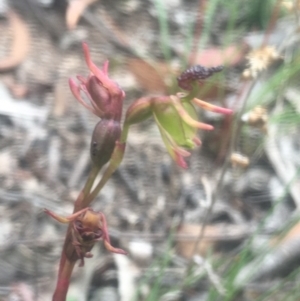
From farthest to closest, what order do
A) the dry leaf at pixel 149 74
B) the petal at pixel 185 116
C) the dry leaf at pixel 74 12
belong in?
the dry leaf at pixel 74 12, the dry leaf at pixel 149 74, the petal at pixel 185 116

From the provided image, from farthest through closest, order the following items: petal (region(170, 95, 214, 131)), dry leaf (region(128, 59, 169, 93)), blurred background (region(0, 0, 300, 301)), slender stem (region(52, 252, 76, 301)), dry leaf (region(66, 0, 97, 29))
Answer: dry leaf (region(66, 0, 97, 29))
dry leaf (region(128, 59, 169, 93))
blurred background (region(0, 0, 300, 301))
slender stem (region(52, 252, 76, 301))
petal (region(170, 95, 214, 131))

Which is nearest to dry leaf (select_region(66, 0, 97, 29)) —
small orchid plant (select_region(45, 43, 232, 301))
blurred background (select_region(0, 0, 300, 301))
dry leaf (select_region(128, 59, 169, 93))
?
blurred background (select_region(0, 0, 300, 301))

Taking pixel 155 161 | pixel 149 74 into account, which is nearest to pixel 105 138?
pixel 155 161

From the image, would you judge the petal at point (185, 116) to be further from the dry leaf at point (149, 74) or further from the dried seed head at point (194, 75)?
the dry leaf at point (149, 74)

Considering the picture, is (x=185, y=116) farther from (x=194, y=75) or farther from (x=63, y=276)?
(x=63, y=276)

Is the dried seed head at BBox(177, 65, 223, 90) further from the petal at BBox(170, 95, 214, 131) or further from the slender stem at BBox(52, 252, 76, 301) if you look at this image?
the slender stem at BBox(52, 252, 76, 301)

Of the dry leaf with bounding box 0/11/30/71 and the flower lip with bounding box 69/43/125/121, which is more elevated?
the flower lip with bounding box 69/43/125/121

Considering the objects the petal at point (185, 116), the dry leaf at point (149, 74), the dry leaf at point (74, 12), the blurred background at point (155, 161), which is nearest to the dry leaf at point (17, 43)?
the blurred background at point (155, 161)
